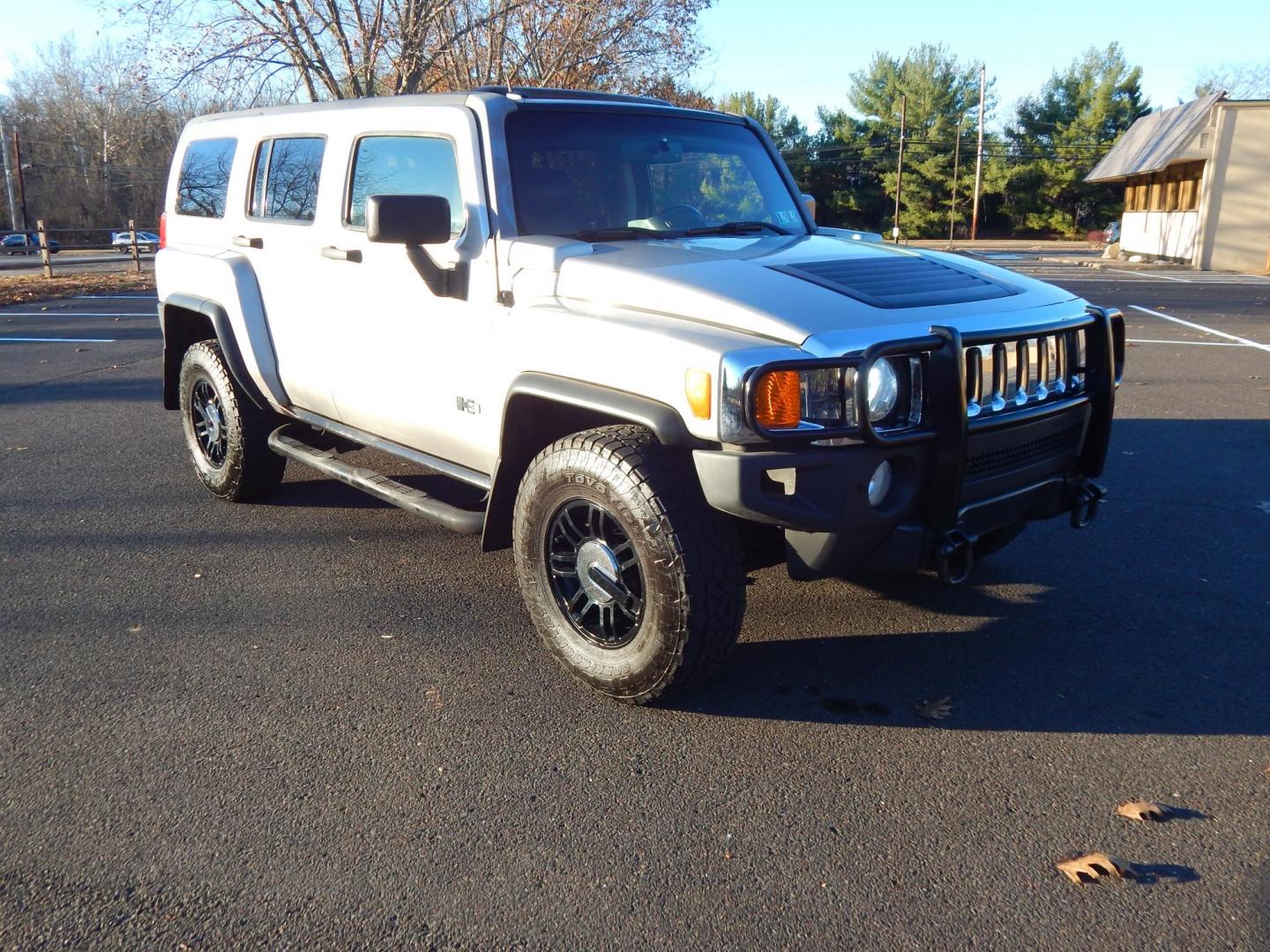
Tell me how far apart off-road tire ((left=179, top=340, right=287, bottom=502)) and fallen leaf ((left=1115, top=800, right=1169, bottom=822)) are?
171 inches

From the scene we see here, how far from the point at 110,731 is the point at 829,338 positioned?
257cm

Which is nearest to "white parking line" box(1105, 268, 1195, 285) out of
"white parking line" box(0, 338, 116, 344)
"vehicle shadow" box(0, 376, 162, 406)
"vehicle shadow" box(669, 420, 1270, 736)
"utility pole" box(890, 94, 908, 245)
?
"vehicle shadow" box(669, 420, 1270, 736)

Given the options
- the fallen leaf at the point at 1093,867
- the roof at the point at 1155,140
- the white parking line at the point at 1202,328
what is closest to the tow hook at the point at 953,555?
the fallen leaf at the point at 1093,867

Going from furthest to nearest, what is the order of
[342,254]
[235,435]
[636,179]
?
[235,435] → [342,254] → [636,179]

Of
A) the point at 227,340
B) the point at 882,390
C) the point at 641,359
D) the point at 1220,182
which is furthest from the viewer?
the point at 1220,182

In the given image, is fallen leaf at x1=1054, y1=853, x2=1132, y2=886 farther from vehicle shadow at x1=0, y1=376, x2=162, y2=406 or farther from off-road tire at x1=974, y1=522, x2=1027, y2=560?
vehicle shadow at x1=0, y1=376, x2=162, y2=406

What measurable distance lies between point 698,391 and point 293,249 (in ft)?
8.69

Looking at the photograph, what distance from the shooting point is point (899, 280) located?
3.66 meters

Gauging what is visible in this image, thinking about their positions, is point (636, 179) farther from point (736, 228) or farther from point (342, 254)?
point (342, 254)

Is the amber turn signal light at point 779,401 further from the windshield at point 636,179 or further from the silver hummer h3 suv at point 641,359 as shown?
the windshield at point 636,179

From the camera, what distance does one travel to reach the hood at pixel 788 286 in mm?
3232

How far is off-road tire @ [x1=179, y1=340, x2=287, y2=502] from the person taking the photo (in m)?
5.50

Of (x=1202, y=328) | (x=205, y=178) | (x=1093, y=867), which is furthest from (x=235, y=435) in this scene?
(x=1202, y=328)

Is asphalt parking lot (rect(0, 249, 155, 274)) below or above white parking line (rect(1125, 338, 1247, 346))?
below
